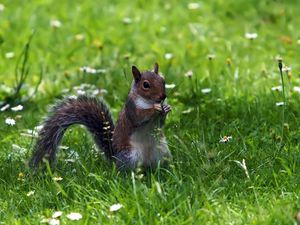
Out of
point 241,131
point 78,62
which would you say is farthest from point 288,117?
point 78,62

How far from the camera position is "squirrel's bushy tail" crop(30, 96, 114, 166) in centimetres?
441

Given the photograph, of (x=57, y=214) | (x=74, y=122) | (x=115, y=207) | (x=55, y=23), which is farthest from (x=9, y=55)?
(x=115, y=207)

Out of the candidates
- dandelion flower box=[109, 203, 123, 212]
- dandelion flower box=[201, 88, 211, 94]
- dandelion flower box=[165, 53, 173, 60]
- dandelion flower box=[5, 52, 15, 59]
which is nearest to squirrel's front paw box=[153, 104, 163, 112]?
dandelion flower box=[109, 203, 123, 212]

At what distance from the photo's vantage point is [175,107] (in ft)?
17.7

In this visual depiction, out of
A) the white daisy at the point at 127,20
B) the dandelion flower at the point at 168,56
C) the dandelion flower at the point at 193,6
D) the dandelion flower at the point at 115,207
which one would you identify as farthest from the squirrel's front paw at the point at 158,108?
the dandelion flower at the point at 193,6

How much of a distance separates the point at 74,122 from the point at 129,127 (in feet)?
1.19

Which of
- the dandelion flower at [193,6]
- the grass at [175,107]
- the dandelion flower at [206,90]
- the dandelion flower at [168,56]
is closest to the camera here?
the grass at [175,107]

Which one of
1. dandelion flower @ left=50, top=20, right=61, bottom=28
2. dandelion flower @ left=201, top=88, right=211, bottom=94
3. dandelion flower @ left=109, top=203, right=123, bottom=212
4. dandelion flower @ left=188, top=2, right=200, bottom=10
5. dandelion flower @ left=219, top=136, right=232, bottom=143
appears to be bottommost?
dandelion flower @ left=188, top=2, right=200, bottom=10

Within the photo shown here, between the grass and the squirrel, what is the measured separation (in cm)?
8

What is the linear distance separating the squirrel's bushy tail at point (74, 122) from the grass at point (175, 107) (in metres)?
0.10

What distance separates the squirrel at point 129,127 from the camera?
165 inches

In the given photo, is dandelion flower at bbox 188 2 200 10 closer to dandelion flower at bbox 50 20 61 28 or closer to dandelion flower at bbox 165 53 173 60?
dandelion flower at bbox 50 20 61 28

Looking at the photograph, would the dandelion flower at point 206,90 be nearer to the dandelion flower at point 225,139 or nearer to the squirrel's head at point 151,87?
the dandelion flower at point 225,139

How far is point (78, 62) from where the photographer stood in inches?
262
